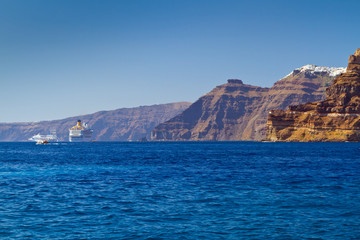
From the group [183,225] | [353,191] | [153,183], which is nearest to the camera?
[183,225]

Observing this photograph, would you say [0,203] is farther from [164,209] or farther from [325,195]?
[325,195]

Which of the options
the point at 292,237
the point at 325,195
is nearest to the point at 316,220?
the point at 292,237

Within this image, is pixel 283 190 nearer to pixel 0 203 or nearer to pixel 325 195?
pixel 325 195

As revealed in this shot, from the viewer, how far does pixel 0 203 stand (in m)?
31.8

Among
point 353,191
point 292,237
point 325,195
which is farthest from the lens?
point 353,191

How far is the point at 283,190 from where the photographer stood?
123ft

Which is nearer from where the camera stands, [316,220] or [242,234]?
[242,234]

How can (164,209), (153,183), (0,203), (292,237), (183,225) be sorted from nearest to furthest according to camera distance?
(292,237) < (183,225) < (164,209) < (0,203) < (153,183)

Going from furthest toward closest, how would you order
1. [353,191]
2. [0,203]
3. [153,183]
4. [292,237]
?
[153,183] < [353,191] < [0,203] < [292,237]

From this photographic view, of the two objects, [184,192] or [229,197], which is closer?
[229,197]

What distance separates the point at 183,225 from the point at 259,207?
7287 millimetres

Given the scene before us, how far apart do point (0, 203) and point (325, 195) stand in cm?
2562

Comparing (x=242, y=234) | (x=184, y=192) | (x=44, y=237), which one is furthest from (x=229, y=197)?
(x=44, y=237)

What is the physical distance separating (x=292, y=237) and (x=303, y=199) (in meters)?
11.6
